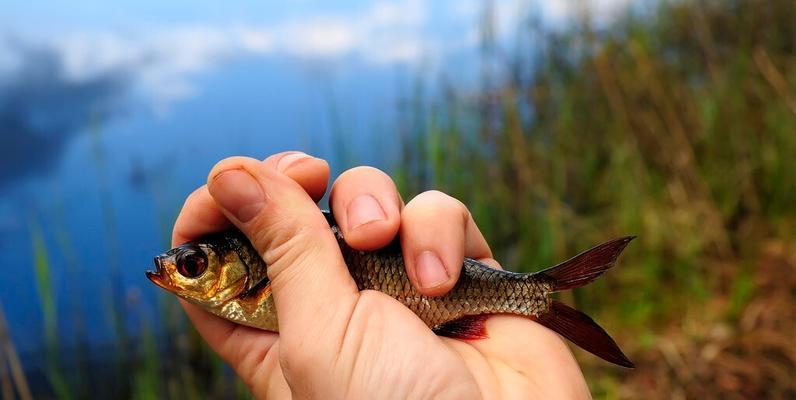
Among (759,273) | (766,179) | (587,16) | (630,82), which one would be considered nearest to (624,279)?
(759,273)

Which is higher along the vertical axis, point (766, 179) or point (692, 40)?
point (692, 40)

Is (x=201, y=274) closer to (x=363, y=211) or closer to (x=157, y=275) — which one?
(x=157, y=275)

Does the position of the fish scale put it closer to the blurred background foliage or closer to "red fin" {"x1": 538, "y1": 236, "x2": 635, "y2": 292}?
"red fin" {"x1": 538, "y1": 236, "x2": 635, "y2": 292}

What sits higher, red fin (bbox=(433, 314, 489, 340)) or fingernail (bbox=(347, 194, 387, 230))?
fingernail (bbox=(347, 194, 387, 230))

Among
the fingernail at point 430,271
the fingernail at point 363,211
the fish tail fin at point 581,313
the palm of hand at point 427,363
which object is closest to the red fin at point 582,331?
the fish tail fin at point 581,313

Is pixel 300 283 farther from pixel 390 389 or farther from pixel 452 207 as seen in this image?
pixel 452 207

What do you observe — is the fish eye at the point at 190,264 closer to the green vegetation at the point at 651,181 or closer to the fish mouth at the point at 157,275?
the fish mouth at the point at 157,275

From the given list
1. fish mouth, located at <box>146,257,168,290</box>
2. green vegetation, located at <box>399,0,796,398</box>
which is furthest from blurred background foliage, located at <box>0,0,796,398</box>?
fish mouth, located at <box>146,257,168,290</box>
